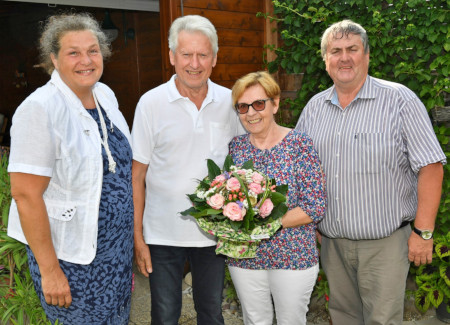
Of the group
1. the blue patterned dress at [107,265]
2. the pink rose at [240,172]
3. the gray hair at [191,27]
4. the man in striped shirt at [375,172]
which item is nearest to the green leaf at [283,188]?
the pink rose at [240,172]

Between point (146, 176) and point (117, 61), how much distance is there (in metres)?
6.55

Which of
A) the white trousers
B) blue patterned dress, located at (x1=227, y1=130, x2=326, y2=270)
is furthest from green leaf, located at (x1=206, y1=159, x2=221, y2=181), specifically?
the white trousers

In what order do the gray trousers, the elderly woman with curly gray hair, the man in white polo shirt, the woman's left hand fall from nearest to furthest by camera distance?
the elderly woman with curly gray hair, the woman's left hand, the man in white polo shirt, the gray trousers

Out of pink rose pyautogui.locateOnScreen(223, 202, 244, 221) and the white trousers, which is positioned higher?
pink rose pyautogui.locateOnScreen(223, 202, 244, 221)

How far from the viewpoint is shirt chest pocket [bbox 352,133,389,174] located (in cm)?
256

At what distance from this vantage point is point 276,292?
8.46 ft

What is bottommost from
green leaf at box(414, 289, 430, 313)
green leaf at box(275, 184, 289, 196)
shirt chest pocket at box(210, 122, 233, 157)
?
green leaf at box(414, 289, 430, 313)

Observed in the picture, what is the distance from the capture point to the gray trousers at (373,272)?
8.77 feet

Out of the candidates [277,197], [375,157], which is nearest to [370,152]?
[375,157]

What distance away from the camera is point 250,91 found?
2553mm

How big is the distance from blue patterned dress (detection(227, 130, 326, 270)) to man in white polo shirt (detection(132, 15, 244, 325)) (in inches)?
12.3

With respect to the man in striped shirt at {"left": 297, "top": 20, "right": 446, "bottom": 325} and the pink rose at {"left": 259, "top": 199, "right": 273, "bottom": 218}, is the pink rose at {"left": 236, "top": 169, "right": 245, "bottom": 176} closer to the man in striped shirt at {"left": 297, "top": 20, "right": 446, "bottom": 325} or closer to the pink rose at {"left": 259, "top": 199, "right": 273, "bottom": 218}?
the pink rose at {"left": 259, "top": 199, "right": 273, "bottom": 218}

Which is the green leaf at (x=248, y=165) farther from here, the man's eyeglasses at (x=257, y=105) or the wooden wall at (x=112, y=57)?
the wooden wall at (x=112, y=57)

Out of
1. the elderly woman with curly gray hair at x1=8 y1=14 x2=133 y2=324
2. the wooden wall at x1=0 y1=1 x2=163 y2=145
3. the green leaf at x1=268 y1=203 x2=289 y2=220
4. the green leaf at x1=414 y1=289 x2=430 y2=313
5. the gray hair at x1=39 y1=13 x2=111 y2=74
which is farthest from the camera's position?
the wooden wall at x1=0 y1=1 x2=163 y2=145
